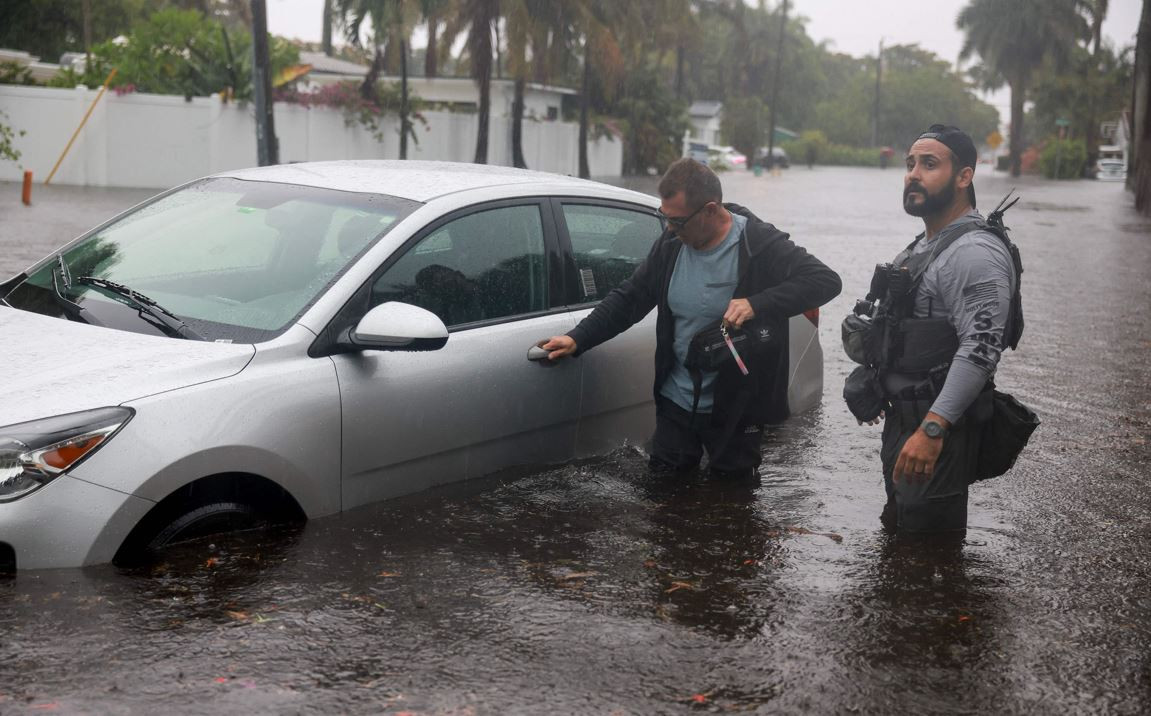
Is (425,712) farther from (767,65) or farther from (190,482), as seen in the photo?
(767,65)

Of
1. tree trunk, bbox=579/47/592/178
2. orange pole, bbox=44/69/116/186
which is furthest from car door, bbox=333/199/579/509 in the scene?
tree trunk, bbox=579/47/592/178

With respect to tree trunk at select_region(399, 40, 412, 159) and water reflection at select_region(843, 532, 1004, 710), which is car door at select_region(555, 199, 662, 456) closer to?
water reflection at select_region(843, 532, 1004, 710)

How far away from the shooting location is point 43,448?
11.8 feet

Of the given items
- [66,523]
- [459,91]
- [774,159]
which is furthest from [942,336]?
[774,159]

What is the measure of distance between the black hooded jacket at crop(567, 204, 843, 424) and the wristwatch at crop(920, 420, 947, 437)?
32.5 inches

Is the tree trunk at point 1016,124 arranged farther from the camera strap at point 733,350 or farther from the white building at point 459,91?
the camera strap at point 733,350

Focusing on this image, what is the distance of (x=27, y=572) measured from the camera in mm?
3662

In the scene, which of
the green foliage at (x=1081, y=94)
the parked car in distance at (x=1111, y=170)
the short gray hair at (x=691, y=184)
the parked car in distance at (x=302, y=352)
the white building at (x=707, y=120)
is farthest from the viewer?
the white building at (x=707, y=120)

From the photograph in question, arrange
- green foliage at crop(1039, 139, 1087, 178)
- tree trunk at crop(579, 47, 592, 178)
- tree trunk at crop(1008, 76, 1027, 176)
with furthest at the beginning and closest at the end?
tree trunk at crop(1008, 76, 1027, 176) < green foliage at crop(1039, 139, 1087, 178) < tree trunk at crop(579, 47, 592, 178)

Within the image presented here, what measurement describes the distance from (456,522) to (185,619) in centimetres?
127

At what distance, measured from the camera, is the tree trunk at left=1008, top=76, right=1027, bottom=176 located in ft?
250

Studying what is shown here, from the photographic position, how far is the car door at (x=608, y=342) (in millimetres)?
5387

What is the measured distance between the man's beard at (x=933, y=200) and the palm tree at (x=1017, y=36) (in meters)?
77.9

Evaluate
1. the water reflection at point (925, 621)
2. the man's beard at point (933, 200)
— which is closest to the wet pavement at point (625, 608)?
the water reflection at point (925, 621)
